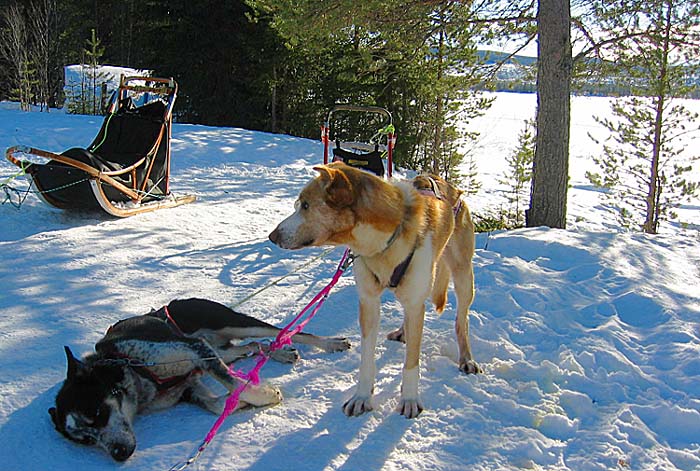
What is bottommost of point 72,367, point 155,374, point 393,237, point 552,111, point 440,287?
point 155,374

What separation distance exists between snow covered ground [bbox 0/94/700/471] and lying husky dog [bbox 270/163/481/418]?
0.25 meters

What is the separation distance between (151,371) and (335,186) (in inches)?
50.8

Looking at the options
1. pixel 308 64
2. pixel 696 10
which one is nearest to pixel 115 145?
pixel 696 10

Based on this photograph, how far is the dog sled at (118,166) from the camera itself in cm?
579

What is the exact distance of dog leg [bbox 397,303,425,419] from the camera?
2.92 metres

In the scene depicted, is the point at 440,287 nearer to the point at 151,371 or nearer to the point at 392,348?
the point at 392,348

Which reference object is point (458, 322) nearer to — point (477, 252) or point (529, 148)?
point (477, 252)

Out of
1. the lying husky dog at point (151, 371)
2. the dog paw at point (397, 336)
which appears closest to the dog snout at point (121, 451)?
the lying husky dog at point (151, 371)

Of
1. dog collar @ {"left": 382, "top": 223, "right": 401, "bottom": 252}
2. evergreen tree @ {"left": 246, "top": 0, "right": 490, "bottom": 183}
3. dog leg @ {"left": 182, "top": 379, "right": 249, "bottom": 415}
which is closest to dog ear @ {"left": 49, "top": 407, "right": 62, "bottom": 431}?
dog leg @ {"left": 182, "top": 379, "right": 249, "bottom": 415}

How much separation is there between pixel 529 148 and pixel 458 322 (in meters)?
11.9

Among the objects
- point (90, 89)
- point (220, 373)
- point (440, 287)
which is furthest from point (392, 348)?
point (90, 89)

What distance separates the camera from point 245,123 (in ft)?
57.4

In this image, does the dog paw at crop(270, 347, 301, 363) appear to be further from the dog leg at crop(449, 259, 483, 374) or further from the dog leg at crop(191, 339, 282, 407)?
the dog leg at crop(449, 259, 483, 374)

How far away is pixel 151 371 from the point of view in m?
2.77
